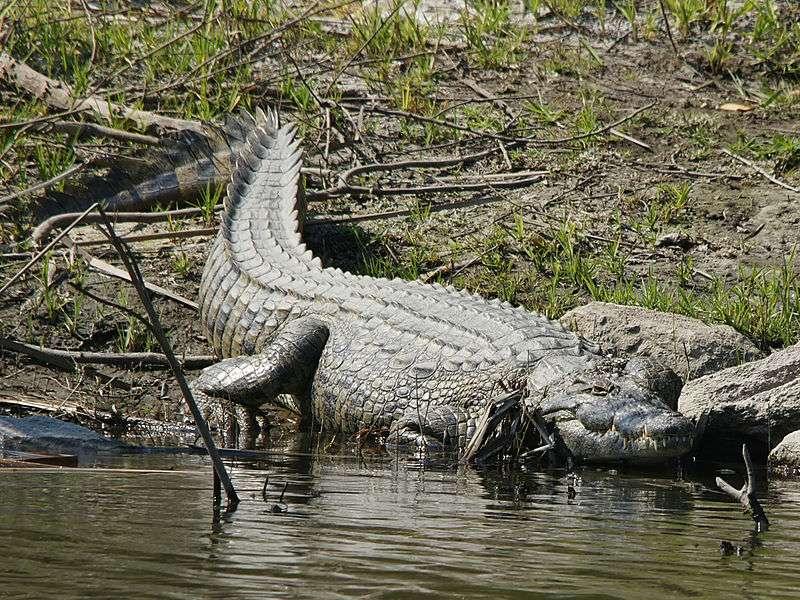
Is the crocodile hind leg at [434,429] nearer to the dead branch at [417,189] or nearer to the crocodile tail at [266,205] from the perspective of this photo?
the crocodile tail at [266,205]

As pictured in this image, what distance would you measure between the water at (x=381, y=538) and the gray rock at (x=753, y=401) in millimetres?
528

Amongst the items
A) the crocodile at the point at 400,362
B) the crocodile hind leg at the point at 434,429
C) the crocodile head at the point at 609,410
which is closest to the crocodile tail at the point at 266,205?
the crocodile at the point at 400,362

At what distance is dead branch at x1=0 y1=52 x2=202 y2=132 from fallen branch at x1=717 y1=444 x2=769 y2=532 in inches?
196

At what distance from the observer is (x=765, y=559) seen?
3133 millimetres

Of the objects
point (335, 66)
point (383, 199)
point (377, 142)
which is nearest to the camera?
point (383, 199)

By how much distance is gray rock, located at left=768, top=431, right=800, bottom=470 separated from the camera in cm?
483

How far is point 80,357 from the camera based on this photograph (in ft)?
20.0

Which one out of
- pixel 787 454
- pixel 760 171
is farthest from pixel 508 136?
pixel 787 454

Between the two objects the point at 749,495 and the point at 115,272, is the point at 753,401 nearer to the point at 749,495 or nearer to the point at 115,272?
the point at 749,495

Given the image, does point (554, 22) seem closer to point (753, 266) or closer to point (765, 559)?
point (753, 266)

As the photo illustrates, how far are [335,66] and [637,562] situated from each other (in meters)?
6.59

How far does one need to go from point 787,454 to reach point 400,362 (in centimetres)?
165

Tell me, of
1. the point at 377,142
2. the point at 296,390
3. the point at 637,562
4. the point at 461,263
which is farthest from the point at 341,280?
the point at 637,562

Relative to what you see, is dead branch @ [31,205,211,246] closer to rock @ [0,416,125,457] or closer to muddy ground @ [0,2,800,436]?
muddy ground @ [0,2,800,436]
